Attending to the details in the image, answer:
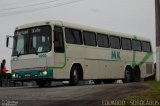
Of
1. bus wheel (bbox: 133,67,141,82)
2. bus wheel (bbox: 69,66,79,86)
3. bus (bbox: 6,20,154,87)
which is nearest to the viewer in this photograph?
bus (bbox: 6,20,154,87)

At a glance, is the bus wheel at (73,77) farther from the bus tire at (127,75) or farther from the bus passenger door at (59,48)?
the bus tire at (127,75)

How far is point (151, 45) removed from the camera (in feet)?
110

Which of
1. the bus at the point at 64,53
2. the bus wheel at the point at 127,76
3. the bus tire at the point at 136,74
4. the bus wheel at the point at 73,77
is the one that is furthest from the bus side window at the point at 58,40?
the bus tire at the point at 136,74

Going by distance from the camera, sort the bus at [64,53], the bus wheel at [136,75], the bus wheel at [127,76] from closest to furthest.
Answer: the bus at [64,53]
the bus wheel at [127,76]
the bus wheel at [136,75]

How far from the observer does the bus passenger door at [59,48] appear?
22453 mm

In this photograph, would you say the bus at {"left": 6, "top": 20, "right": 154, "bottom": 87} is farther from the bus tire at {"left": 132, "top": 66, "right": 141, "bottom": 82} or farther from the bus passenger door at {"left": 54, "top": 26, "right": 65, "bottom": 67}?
the bus tire at {"left": 132, "top": 66, "right": 141, "bottom": 82}

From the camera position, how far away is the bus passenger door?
73.7 ft

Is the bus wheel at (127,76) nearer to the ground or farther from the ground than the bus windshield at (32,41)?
nearer to the ground

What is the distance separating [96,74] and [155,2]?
492cm

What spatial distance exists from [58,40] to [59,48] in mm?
381

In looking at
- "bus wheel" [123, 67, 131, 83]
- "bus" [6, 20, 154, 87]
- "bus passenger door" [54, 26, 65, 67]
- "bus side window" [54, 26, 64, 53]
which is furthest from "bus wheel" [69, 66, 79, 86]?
"bus wheel" [123, 67, 131, 83]

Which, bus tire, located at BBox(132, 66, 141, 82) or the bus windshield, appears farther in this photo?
bus tire, located at BBox(132, 66, 141, 82)

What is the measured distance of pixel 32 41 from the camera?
22719 millimetres

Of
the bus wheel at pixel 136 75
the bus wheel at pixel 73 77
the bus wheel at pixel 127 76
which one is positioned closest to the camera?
the bus wheel at pixel 73 77
